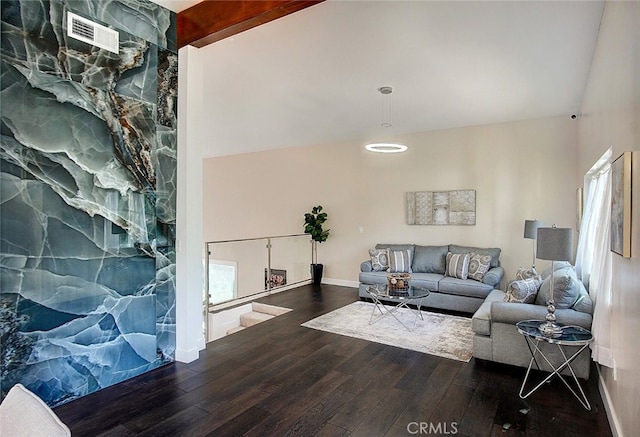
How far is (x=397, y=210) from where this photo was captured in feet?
22.9

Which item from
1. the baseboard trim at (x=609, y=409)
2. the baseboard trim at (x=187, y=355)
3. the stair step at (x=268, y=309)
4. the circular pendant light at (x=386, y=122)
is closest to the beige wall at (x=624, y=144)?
the baseboard trim at (x=609, y=409)

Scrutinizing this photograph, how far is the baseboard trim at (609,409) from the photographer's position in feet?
7.54

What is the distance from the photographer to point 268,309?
5.72 meters

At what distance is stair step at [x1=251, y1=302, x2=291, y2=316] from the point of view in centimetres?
555

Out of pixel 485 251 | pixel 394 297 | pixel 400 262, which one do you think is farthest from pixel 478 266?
pixel 394 297

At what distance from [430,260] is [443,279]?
0.62 meters

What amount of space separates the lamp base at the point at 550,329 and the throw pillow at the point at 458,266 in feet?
9.08

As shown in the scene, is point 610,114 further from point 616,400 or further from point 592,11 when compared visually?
point 616,400

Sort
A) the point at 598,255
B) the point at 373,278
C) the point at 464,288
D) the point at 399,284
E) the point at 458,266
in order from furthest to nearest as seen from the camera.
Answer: the point at 373,278, the point at 458,266, the point at 464,288, the point at 399,284, the point at 598,255

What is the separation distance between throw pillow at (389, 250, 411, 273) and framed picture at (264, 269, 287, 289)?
7.03 feet

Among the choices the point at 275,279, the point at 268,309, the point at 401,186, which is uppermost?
the point at 401,186

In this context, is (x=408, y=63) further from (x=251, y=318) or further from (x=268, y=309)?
(x=251, y=318)

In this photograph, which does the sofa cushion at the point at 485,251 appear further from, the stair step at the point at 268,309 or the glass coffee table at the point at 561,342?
the stair step at the point at 268,309

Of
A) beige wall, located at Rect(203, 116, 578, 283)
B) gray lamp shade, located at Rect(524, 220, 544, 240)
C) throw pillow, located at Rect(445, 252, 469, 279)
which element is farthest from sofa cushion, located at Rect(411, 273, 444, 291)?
gray lamp shade, located at Rect(524, 220, 544, 240)
